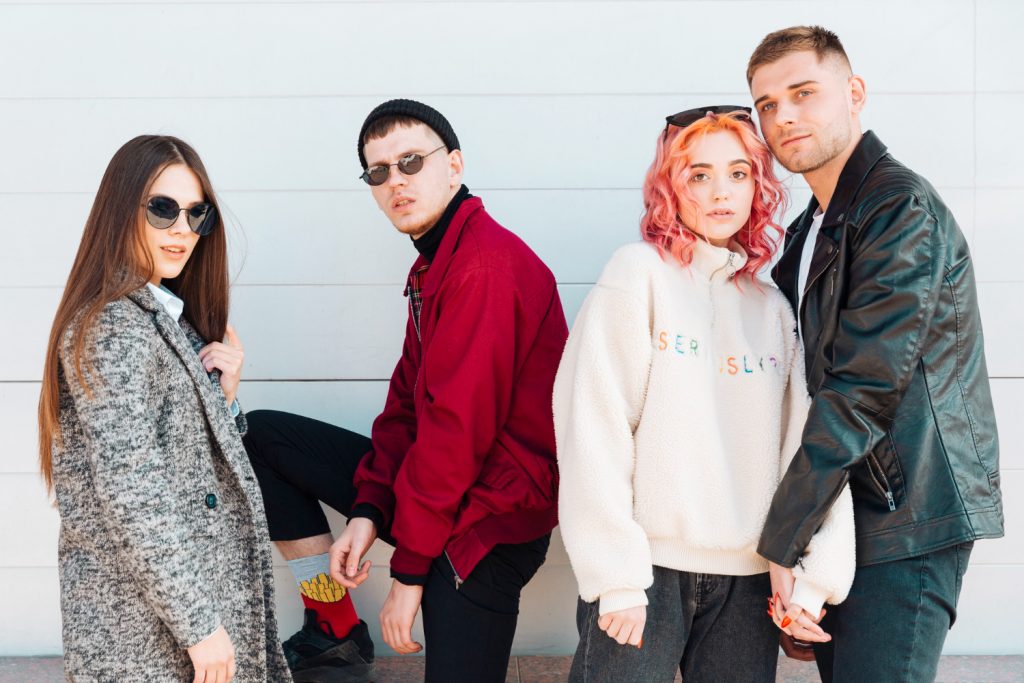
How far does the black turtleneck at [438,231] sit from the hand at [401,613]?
2.95 feet

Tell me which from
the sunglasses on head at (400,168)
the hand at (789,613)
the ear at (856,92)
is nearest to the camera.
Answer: the hand at (789,613)

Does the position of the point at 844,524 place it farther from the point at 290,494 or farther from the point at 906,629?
the point at 290,494

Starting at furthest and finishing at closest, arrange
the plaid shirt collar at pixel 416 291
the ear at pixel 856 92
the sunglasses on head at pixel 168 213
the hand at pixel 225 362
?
the plaid shirt collar at pixel 416 291
the ear at pixel 856 92
the hand at pixel 225 362
the sunglasses on head at pixel 168 213

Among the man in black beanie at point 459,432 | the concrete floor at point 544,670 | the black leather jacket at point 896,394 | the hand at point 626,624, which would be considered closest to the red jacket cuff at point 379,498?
the man in black beanie at point 459,432

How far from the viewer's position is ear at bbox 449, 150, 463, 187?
2.36 meters

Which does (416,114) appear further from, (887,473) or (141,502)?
(887,473)

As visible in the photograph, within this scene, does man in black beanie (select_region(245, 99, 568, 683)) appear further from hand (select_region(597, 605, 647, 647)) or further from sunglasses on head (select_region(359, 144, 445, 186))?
hand (select_region(597, 605, 647, 647))

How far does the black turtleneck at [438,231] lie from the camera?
2.28 metres

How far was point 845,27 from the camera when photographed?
3.01 m

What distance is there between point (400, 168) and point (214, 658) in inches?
51.5

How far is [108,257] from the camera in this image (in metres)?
1.79

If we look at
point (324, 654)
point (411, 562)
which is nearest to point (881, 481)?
point (411, 562)

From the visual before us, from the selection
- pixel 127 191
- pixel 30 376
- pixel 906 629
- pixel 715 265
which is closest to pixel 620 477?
pixel 715 265

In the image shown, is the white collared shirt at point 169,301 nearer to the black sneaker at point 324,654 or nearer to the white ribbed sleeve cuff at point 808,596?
the black sneaker at point 324,654
